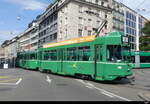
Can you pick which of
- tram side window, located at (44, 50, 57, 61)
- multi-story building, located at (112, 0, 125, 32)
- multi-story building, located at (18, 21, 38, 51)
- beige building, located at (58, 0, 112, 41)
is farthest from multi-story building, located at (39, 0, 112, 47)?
tram side window, located at (44, 50, 57, 61)

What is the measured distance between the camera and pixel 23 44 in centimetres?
10112

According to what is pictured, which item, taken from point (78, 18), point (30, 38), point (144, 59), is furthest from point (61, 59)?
point (30, 38)

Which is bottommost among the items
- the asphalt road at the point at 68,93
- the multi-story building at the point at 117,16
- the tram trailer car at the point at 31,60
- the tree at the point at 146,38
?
the asphalt road at the point at 68,93

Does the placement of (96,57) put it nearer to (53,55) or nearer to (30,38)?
(53,55)

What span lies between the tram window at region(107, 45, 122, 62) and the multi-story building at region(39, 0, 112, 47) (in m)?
31.8

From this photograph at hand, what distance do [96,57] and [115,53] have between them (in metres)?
1.43

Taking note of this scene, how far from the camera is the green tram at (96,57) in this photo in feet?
44.2

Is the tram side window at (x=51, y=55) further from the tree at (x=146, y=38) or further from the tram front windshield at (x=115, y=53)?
the tree at (x=146, y=38)

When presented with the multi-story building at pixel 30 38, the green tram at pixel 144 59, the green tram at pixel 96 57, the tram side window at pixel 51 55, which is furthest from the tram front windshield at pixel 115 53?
the multi-story building at pixel 30 38

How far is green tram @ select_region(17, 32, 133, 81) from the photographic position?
1348 cm

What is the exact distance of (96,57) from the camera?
1448 cm

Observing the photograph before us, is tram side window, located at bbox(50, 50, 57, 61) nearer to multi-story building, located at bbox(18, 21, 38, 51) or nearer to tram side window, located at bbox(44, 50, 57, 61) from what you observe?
tram side window, located at bbox(44, 50, 57, 61)

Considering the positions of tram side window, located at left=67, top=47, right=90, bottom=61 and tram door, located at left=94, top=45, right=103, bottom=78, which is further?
tram side window, located at left=67, top=47, right=90, bottom=61

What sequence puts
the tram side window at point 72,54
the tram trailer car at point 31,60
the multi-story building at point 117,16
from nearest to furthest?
the tram side window at point 72,54
the tram trailer car at point 31,60
the multi-story building at point 117,16
